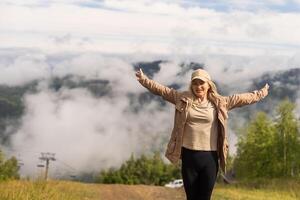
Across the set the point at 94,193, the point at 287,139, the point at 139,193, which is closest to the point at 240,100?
the point at 94,193

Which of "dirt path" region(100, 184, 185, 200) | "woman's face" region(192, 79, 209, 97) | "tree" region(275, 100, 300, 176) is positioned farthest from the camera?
"tree" region(275, 100, 300, 176)

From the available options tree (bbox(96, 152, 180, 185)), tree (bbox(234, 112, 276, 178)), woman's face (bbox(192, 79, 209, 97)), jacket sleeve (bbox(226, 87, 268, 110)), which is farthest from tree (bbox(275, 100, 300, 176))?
woman's face (bbox(192, 79, 209, 97))

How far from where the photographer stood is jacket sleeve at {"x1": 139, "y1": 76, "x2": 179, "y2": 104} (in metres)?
8.59

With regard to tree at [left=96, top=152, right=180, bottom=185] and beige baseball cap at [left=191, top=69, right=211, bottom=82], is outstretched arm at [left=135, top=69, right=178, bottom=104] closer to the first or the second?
beige baseball cap at [left=191, top=69, right=211, bottom=82]

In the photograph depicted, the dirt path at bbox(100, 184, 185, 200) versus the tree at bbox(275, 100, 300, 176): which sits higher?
the tree at bbox(275, 100, 300, 176)

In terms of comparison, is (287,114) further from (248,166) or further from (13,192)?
(13,192)

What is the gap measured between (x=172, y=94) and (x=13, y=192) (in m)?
3.74

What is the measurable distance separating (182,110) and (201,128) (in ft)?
1.02

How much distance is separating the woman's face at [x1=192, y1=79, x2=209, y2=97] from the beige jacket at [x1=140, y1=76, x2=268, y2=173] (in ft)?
0.35

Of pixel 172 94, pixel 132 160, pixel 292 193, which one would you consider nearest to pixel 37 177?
pixel 172 94

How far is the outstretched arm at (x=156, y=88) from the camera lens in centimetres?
856

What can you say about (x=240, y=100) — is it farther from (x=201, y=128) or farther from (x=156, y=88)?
(x=156, y=88)

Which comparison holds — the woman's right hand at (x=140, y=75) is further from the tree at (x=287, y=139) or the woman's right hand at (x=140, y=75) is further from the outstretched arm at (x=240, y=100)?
the tree at (x=287, y=139)

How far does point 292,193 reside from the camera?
843 inches
